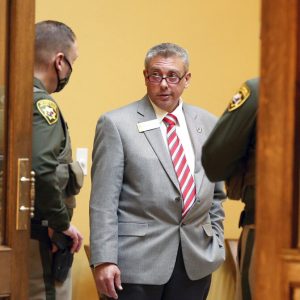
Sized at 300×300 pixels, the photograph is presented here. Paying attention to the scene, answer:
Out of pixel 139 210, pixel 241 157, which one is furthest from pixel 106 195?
pixel 241 157

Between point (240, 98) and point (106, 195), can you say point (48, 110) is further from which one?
point (240, 98)

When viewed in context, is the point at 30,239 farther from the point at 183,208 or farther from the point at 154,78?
the point at 154,78

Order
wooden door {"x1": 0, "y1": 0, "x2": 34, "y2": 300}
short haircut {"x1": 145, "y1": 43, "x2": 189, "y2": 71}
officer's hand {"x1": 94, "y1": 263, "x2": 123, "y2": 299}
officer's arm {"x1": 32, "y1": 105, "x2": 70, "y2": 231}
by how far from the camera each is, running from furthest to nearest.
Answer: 1. short haircut {"x1": 145, "y1": 43, "x2": 189, "y2": 71}
2. officer's hand {"x1": 94, "y1": 263, "x2": 123, "y2": 299}
3. officer's arm {"x1": 32, "y1": 105, "x2": 70, "y2": 231}
4. wooden door {"x1": 0, "y1": 0, "x2": 34, "y2": 300}

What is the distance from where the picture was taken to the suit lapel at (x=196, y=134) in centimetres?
305

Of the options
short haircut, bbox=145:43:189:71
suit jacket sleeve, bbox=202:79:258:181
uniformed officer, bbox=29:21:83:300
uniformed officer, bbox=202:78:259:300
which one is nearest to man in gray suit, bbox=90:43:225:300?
uniformed officer, bbox=29:21:83:300

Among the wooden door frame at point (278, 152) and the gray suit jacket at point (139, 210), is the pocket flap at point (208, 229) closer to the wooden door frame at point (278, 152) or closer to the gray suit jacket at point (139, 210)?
the gray suit jacket at point (139, 210)

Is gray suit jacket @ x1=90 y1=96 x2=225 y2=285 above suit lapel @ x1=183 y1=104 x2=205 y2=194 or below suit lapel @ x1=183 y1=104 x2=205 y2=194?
below

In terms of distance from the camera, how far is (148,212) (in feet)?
9.62

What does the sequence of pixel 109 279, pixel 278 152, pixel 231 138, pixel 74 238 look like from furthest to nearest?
pixel 74 238 < pixel 109 279 < pixel 231 138 < pixel 278 152

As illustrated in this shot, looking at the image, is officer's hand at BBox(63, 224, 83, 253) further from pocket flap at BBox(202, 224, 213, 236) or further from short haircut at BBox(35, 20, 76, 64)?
short haircut at BBox(35, 20, 76, 64)

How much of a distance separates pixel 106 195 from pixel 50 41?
1.98ft

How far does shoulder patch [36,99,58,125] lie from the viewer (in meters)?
2.77

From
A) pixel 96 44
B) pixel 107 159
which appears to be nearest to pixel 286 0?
pixel 107 159

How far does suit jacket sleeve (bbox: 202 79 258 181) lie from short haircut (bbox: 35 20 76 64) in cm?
99
